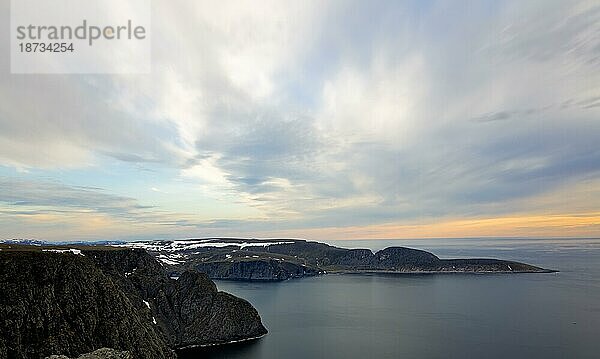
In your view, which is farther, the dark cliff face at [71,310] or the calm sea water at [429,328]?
the calm sea water at [429,328]

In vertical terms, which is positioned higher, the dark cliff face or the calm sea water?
the dark cliff face

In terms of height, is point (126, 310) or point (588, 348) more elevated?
point (126, 310)

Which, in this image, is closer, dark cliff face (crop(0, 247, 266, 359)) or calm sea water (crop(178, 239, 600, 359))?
dark cliff face (crop(0, 247, 266, 359))

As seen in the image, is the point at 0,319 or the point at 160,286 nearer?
the point at 0,319

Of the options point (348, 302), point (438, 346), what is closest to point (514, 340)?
point (438, 346)

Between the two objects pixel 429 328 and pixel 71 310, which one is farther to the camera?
pixel 429 328

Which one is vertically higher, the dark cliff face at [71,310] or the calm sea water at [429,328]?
the dark cliff face at [71,310]

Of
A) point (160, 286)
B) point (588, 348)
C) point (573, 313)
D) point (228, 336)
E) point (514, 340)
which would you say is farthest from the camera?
point (573, 313)

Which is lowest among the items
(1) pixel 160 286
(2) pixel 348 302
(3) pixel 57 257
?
(2) pixel 348 302

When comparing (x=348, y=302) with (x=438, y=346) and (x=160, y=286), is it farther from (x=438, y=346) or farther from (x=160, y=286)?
(x=160, y=286)

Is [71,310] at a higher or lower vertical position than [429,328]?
higher

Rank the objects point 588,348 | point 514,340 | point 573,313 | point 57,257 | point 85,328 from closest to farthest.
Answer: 1. point 85,328
2. point 57,257
3. point 588,348
4. point 514,340
5. point 573,313
